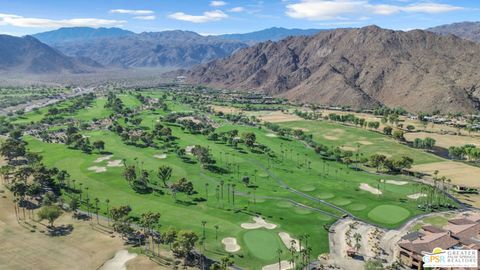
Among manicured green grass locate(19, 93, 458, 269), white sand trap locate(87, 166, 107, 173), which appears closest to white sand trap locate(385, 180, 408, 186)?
manicured green grass locate(19, 93, 458, 269)

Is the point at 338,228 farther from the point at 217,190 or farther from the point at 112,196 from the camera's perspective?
the point at 112,196

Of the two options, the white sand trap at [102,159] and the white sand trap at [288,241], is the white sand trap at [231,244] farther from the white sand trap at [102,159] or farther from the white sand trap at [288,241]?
the white sand trap at [102,159]

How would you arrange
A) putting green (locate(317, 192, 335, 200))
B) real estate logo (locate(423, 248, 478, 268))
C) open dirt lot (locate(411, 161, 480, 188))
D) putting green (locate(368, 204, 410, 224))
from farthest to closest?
open dirt lot (locate(411, 161, 480, 188)), putting green (locate(317, 192, 335, 200)), putting green (locate(368, 204, 410, 224)), real estate logo (locate(423, 248, 478, 268))

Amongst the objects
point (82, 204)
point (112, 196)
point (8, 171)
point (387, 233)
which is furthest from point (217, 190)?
point (8, 171)

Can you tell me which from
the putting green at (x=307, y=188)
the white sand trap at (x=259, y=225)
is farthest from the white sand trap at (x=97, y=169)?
the putting green at (x=307, y=188)

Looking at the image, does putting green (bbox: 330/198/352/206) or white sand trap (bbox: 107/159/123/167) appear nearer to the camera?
putting green (bbox: 330/198/352/206)

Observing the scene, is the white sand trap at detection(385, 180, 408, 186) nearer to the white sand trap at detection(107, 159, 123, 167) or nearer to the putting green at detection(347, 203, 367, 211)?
the putting green at detection(347, 203, 367, 211)
